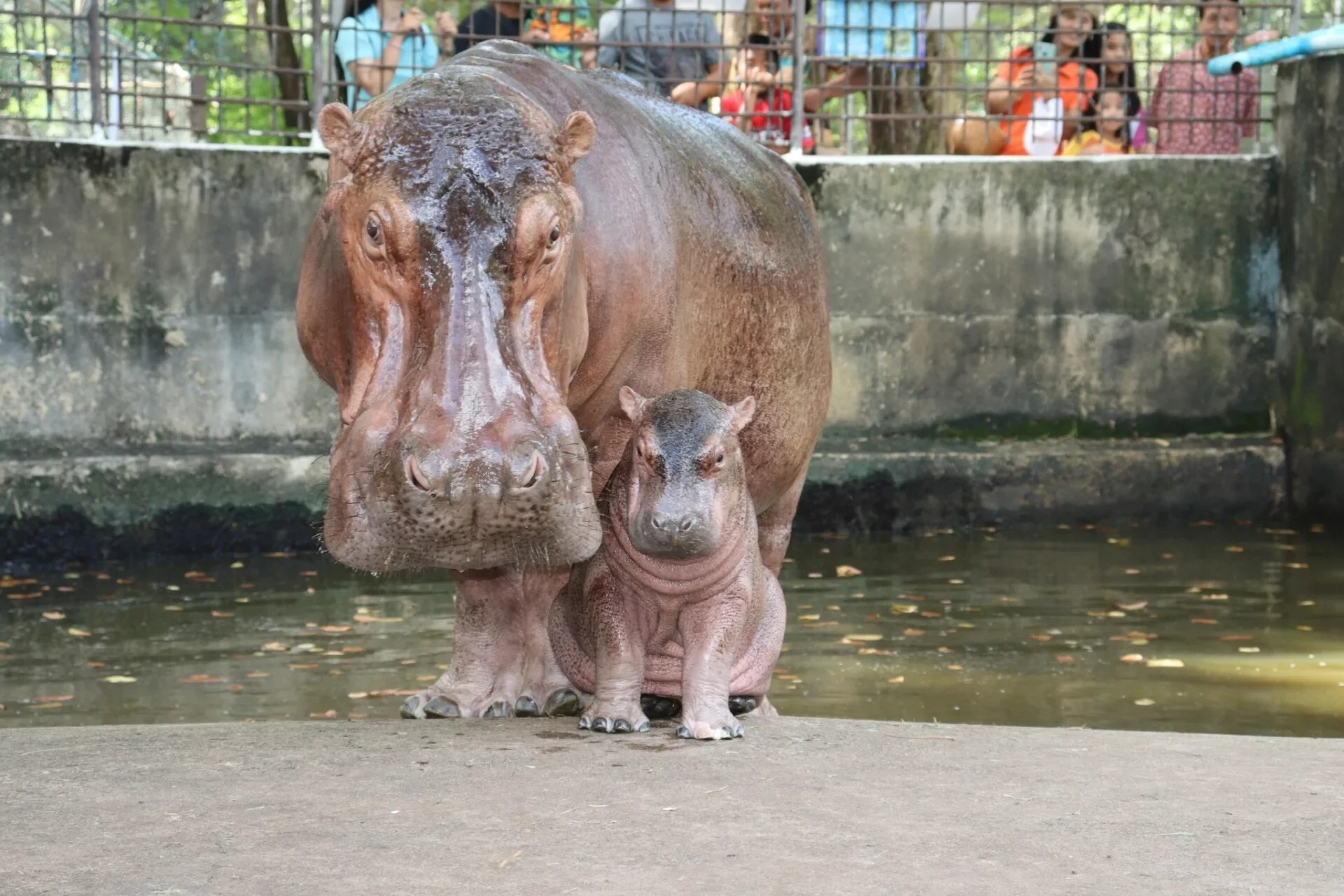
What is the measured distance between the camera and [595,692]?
5039 mm

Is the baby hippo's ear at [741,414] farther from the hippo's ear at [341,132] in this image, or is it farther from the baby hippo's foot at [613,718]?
the hippo's ear at [341,132]

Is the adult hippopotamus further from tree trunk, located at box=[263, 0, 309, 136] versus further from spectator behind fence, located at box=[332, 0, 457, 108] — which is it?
tree trunk, located at box=[263, 0, 309, 136]

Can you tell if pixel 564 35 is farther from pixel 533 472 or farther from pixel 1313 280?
pixel 533 472

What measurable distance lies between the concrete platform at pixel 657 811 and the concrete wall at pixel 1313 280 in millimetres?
7452

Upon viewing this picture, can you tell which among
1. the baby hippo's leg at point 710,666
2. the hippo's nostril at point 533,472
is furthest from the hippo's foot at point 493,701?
the hippo's nostril at point 533,472

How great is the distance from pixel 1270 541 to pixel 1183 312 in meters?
1.69

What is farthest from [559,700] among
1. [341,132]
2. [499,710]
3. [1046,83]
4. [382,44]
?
[1046,83]

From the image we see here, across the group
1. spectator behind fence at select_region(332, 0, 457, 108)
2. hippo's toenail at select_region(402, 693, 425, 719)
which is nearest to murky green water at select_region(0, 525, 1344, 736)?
hippo's toenail at select_region(402, 693, 425, 719)

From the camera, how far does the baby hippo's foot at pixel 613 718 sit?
4.95m

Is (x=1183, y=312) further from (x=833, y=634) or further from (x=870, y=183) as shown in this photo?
(x=833, y=634)

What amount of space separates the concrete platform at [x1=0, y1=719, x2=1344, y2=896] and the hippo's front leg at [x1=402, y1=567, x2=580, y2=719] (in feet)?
0.98

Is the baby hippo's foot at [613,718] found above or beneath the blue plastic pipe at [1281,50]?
beneath

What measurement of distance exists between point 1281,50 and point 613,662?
28.0 ft

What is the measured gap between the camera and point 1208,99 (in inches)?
518
